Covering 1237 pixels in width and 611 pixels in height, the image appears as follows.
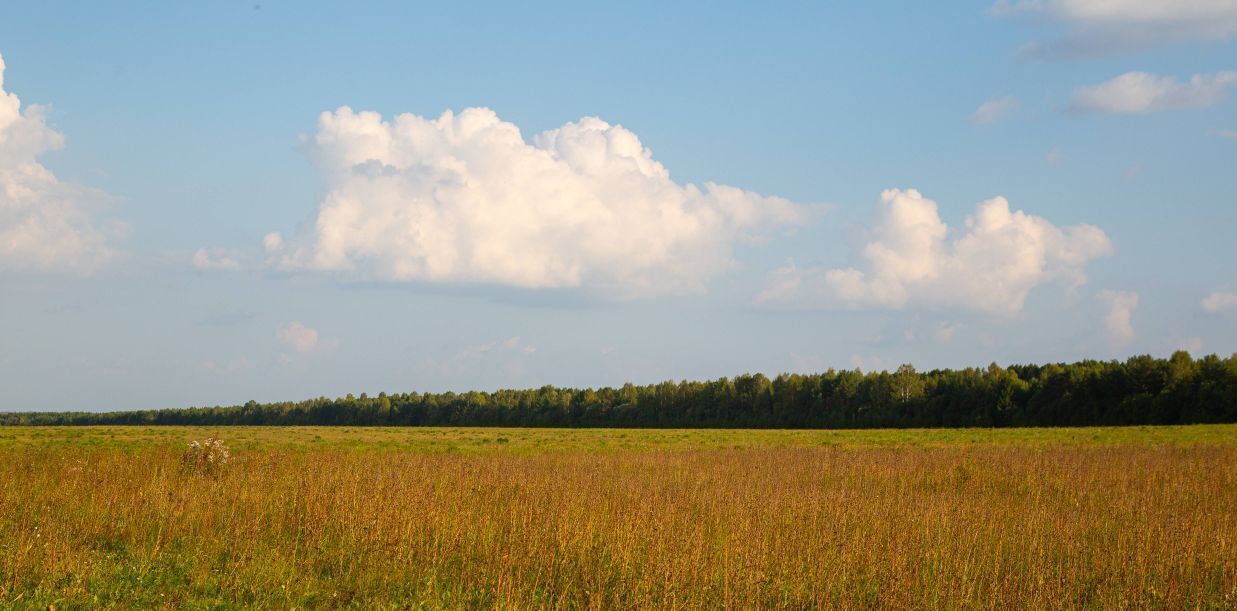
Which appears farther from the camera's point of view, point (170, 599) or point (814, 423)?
point (814, 423)

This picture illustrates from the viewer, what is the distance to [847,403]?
326 feet

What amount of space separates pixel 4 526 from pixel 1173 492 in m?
20.3

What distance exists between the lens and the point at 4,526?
11.6 metres

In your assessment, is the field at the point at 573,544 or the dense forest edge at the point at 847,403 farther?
the dense forest edge at the point at 847,403

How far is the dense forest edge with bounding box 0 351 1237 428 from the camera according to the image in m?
71.4

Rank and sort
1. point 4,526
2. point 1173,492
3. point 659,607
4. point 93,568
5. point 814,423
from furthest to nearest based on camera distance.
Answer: point 814,423 → point 1173,492 → point 4,526 → point 93,568 → point 659,607

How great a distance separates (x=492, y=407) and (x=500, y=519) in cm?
11683

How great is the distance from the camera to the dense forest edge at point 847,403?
234 ft

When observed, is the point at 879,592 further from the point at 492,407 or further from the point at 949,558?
the point at 492,407

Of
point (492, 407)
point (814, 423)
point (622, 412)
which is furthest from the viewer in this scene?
point (492, 407)

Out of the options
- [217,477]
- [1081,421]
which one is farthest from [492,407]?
[217,477]

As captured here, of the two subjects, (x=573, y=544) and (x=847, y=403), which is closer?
(x=573, y=544)

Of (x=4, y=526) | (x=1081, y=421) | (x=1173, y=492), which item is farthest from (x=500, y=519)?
(x=1081, y=421)

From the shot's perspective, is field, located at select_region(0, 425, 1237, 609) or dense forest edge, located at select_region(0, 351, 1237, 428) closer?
field, located at select_region(0, 425, 1237, 609)
